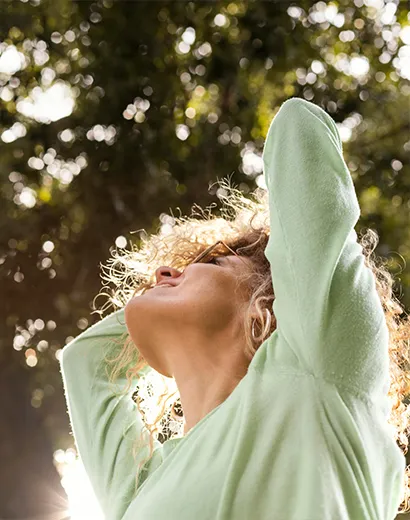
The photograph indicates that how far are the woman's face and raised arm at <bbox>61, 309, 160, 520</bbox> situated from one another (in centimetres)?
20

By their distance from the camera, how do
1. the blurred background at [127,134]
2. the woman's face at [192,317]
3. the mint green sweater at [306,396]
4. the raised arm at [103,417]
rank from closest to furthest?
the mint green sweater at [306,396] < the woman's face at [192,317] < the raised arm at [103,417] < the blurred background at [127,134]

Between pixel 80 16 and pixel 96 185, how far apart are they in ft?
3.53

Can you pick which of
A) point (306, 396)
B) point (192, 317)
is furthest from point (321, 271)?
point (192, 317)

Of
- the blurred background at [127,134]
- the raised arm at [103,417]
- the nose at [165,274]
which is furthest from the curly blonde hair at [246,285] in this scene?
the blurred background at [127,134]

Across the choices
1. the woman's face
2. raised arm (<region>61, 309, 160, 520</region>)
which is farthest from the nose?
raised arm (<region>61, 309, 160, 520</region>)

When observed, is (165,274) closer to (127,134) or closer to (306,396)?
(306,396)

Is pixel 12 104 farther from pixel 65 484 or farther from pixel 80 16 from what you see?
pixel 65 484

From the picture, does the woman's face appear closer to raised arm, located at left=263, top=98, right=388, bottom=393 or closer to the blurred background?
raised arm, located at left=263, top=98, right=388, bottom=393

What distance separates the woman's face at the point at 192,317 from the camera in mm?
1578

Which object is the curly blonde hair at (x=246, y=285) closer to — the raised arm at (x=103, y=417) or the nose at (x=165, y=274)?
the raised arm at (x=103, y=417)

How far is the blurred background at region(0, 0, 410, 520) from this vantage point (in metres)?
5.06

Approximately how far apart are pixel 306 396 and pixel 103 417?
0.57 metres

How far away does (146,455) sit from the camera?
1726mm

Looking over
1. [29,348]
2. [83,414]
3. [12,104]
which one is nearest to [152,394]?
[83,414]
